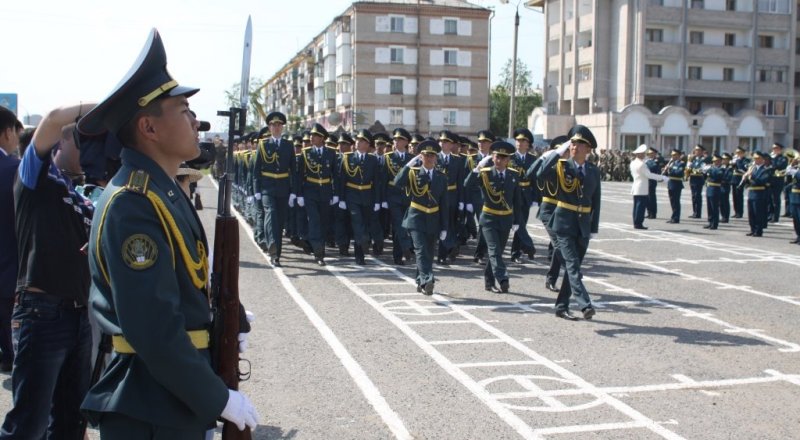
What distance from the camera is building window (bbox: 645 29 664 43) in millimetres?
63181

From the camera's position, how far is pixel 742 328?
8625 millimetres

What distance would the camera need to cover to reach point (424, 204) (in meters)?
10.9

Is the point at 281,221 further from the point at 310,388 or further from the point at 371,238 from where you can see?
the point at 310,388

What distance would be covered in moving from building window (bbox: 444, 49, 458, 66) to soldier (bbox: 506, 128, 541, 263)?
197ft

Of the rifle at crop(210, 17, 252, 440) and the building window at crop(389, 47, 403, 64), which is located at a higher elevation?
the building window at crop(389, 47, 403, 64)

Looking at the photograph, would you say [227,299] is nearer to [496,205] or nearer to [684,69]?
[496,205]

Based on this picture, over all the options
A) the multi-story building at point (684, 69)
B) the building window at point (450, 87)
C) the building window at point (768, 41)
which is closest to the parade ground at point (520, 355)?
the multi-story building at point (684, 69)

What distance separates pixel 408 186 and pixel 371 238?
151 inches

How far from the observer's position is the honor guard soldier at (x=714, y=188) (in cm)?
2068

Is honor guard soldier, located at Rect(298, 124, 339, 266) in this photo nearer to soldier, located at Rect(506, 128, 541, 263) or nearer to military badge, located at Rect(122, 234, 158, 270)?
soldier, located at Rect(506, 128, 541, 263)

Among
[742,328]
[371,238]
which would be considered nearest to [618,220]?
[371,238]

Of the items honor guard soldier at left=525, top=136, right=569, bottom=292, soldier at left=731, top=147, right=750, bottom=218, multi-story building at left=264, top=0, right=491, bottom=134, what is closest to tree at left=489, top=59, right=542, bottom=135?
multi-story building at left=264, top=0, right=491, bottom=134

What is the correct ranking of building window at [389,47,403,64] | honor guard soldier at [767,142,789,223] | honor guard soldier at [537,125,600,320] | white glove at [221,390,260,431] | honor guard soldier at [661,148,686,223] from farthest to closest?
building window at [389,47,403,64], honor guard soldier at [661,148,686,223], honor guard soldier at [767,142,789,223], honor guard soldier at [537,125,600,320], white glove at [221,390,260,431]

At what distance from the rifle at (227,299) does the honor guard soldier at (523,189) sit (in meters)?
10.9
